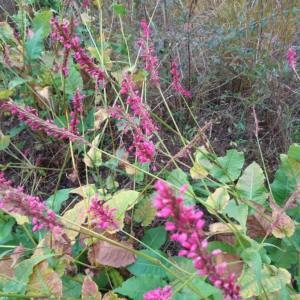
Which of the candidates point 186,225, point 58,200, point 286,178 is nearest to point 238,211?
point 286,178

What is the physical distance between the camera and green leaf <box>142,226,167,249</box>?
165 centimetres

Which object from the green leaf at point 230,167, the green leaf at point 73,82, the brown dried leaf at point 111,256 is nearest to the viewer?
the brown dried leaf at point 111,256

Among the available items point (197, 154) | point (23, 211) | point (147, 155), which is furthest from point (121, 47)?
point (23, 211)

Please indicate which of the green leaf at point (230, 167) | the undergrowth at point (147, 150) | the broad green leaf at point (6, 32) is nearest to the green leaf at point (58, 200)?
the undergrowth at point (147, 150)

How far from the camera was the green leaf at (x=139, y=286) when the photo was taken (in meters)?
1.41

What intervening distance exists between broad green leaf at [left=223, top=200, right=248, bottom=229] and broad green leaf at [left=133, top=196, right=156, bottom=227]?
0.88 ft

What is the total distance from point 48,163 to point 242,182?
0.91 m

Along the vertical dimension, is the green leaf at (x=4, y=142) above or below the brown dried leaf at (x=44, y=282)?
above

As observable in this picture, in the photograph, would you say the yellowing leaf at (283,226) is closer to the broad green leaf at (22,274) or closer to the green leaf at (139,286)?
the green leaf at (139,286)

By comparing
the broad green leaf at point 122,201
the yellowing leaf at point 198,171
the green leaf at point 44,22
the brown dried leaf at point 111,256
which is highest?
the green leaf at point 44,22

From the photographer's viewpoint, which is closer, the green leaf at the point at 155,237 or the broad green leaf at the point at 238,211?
the broad green leaf at the point at 238,211

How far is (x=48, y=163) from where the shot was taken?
218 cm

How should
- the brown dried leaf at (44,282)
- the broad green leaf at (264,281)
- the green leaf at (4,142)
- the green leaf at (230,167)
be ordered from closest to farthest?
the broad green leaf at (264,281)
the brown dried leaf at (44,282)
the green leaf at (230,167)
the green leaf at (4,142)

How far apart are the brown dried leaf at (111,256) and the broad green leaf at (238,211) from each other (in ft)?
1.02
